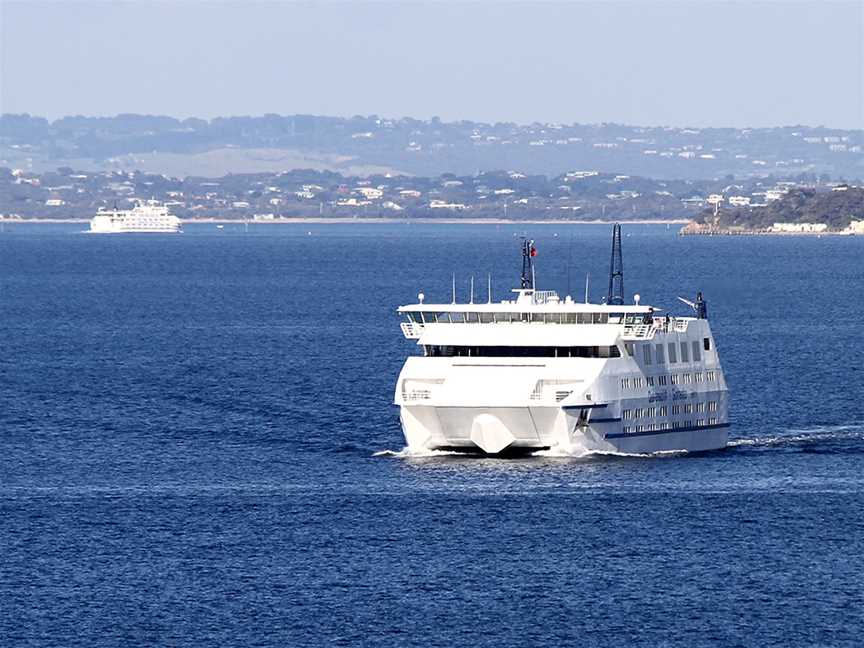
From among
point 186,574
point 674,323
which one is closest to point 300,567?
point 186,574

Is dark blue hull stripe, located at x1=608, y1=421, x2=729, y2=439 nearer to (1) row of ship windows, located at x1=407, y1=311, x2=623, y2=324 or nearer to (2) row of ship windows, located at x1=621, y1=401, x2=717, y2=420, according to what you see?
(2) row of ship windows, located at x1=621, y1=401, x2=717, y2=420

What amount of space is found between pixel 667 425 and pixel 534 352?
19.6 feet

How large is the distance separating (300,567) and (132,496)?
1123 centimetres

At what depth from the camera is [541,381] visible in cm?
7006

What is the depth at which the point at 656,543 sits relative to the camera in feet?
197

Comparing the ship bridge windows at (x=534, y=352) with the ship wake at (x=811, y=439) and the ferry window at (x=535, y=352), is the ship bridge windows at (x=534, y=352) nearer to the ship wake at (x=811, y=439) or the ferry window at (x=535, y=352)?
the ferry window at (x=535, y=352)

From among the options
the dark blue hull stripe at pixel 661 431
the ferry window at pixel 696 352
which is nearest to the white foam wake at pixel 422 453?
the dark blue hull stripe at pixel 661 431

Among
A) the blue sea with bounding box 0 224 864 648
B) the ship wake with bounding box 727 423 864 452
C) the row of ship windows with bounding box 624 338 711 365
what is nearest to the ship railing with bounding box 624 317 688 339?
the row of ship windows with bounding box 624 338 711 365

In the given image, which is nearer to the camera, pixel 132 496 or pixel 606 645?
pixel 606 645

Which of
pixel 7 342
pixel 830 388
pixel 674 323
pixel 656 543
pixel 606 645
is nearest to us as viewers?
pixel 606 645

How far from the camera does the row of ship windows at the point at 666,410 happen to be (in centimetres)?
7244

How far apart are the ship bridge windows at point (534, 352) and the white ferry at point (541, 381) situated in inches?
1.3

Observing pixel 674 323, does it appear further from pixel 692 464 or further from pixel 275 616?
pixel 275 616

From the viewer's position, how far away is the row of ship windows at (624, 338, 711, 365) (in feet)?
241
